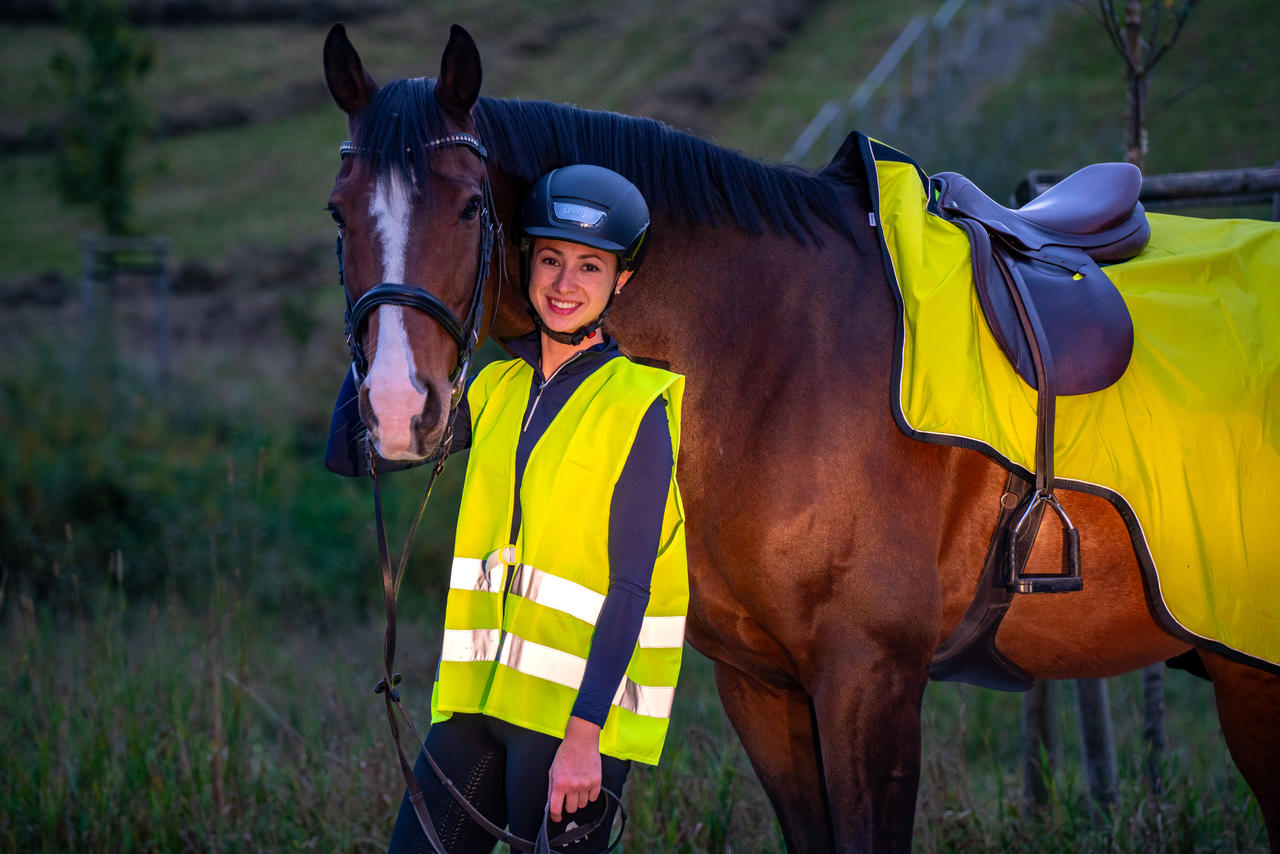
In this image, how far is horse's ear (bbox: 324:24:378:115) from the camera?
2.20 meters

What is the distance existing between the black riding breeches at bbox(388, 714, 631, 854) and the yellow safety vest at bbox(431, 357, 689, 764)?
0.18 feet

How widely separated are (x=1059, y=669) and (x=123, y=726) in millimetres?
3499

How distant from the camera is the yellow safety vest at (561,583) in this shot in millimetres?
2000

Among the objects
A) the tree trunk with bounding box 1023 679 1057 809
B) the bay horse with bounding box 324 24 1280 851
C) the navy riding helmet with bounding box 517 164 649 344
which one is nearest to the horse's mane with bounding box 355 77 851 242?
the bay horse with bounding box 324 24 1280 851

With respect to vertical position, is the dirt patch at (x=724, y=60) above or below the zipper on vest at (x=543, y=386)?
above

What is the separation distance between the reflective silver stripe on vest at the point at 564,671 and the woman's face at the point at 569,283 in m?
0.69

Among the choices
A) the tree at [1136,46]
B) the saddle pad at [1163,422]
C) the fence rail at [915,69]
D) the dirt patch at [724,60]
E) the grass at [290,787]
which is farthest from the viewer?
the dirt patch at [724,60]

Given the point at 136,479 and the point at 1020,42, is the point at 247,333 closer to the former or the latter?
the point at 136,479

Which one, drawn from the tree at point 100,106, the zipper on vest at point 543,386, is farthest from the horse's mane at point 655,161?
the tree at point 100,106

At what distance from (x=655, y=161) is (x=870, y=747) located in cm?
156

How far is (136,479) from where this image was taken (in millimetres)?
8344

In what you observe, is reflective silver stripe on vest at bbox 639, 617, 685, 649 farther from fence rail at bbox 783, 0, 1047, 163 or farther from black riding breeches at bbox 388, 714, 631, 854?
fence rail at bbox 783, 0, 1047, 163

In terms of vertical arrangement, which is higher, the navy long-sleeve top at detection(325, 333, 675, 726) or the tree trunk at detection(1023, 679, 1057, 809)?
the navy long-sleeve top at detection(325, 333, 675, 726)

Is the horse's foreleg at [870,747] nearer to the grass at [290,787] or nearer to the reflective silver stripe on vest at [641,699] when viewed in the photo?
the reflective silver stripe on vest at [641,699]
